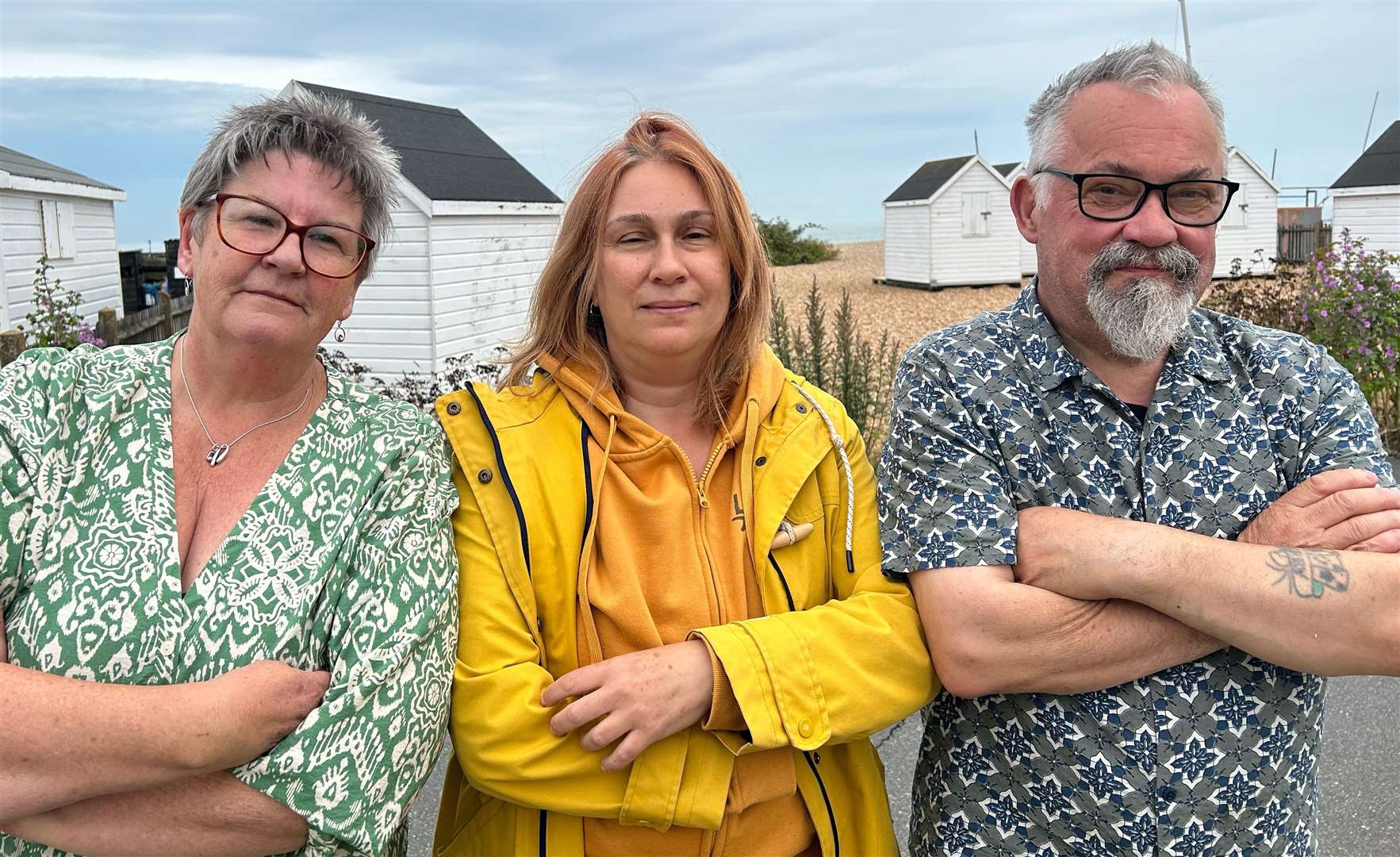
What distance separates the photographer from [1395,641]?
6.95 ft

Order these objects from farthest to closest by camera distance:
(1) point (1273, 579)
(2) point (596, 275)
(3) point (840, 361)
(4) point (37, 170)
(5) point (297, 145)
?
(4) point (37, 170)
(3) point (840, 361)
(2) point (596, 275)
(5) point (297, 145)
(1) point (1273, 579)

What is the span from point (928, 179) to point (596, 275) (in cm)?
2560

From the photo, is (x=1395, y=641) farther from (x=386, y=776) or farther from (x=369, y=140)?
(x=369, y=140)

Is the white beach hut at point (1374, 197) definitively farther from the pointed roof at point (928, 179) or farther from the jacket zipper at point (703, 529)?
the jacket zipper at point (703, 529)

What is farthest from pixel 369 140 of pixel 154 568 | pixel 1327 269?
pixel 1327 269

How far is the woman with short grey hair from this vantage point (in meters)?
1.87

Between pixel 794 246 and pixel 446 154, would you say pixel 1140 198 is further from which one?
pixel 794 246

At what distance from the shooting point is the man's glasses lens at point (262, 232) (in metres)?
2.18

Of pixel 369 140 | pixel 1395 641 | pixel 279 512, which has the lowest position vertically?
pixel 1395 641

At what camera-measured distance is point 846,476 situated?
2449mm

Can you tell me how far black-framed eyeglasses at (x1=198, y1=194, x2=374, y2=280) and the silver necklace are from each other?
0.98 ft

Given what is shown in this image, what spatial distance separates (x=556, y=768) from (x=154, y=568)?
0.86m

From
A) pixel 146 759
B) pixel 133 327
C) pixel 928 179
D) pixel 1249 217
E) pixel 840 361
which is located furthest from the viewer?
pixel 1249 217

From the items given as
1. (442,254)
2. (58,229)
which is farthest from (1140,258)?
(58,229)
